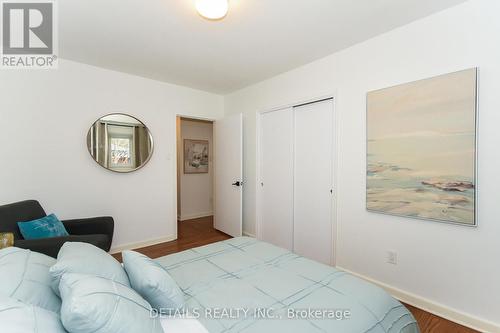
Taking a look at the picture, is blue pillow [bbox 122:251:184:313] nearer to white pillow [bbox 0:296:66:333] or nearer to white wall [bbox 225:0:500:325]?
white pillow [bbox 0:296:66:333]

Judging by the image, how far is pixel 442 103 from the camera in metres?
1.85

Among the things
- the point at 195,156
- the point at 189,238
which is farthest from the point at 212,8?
the point at 195,156

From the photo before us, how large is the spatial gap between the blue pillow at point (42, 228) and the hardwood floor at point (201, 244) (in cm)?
91

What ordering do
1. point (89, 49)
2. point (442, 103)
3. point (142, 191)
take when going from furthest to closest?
1. point (142, 191)
2. point (89, 49)
3. point (442, 103)

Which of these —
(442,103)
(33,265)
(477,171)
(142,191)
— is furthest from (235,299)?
(142,191)

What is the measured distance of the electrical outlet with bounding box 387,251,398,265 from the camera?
7.03 feet

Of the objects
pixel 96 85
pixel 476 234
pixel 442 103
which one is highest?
pixel 96 85

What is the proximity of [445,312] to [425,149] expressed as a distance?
4.32 feet

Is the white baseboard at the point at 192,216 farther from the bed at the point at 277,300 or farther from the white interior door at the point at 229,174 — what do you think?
the bed at the point at 277,300

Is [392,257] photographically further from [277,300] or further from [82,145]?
[82,145]

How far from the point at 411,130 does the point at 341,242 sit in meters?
1.34

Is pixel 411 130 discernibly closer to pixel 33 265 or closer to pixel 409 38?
pixel 409 38

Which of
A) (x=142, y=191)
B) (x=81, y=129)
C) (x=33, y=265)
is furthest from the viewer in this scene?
(x=142, y=191)

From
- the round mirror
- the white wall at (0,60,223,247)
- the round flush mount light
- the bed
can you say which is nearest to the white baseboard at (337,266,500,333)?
the bed
